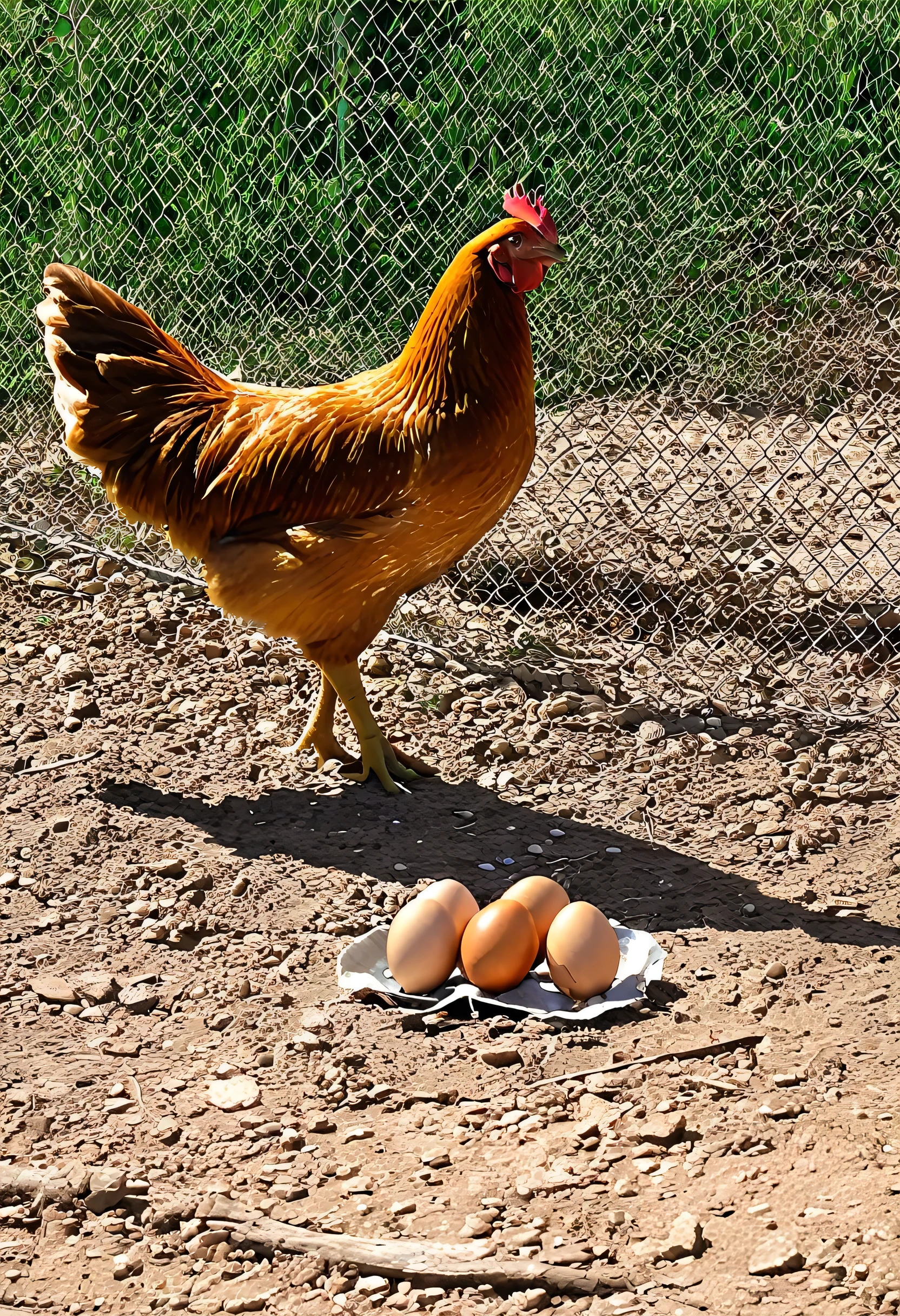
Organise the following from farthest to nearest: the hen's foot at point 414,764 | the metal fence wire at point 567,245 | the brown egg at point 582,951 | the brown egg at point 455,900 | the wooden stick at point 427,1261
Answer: the metal fence wire at point 567,245, the hen's foot at point 414,764, the brown egg at point 455,900, the brown egg at point 582,951, the wooden stick at point 427,1261

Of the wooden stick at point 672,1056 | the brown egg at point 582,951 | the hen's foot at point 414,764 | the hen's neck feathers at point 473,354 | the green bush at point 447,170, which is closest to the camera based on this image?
the wooden stick at point 672,1056

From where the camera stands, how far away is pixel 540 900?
10.7ft

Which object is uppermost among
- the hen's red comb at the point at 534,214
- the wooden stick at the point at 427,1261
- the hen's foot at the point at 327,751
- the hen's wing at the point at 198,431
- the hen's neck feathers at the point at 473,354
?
the hen's red comb at the point at 534,214

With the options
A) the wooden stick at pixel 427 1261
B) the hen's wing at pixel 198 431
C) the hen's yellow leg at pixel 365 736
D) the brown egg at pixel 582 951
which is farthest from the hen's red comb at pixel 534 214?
the wooden stick at pixel 427 1261

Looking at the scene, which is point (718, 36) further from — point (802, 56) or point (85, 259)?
point (85, 259)

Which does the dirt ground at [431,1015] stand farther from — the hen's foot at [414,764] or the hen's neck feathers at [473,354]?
the hen's neck feathers at [473,354]

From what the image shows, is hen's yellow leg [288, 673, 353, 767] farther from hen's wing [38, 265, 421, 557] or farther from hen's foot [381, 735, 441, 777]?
hen's wing [38, 265, 421, 557]

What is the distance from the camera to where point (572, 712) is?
474 centimetres

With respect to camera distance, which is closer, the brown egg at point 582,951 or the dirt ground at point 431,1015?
the dirt ground at point 431,1015

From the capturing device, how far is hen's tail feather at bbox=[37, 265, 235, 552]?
423cm

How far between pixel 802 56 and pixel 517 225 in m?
3.30

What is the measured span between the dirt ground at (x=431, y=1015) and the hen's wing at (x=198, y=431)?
0.87 meters

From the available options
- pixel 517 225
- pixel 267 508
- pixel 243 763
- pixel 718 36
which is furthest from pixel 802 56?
pixel 243 763

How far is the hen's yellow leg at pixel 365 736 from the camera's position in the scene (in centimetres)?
420
